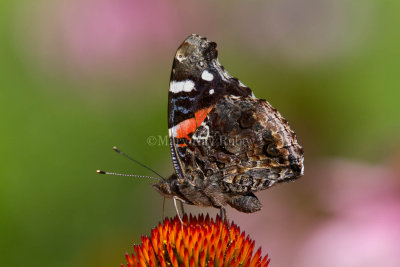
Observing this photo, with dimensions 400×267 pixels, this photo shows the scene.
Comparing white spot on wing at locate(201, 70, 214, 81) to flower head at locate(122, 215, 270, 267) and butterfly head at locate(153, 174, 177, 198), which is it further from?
flower head at locate(122, 215, 270, 267)

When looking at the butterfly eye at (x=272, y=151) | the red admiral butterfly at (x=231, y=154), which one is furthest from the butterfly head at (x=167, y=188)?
the butterfly eye at (x=272, y=151)

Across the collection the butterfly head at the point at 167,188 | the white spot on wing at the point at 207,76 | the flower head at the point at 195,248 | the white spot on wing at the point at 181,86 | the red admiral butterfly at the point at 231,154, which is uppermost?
the white spot on wing at the point at 207,76

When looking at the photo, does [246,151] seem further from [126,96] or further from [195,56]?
[126,96]

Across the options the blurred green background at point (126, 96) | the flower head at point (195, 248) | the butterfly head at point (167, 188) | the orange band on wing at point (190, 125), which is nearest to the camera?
the flower head at point (195, 248)

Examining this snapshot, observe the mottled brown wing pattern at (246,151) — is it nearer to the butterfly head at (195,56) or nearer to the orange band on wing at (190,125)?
the orange band on wing at (190,125)
